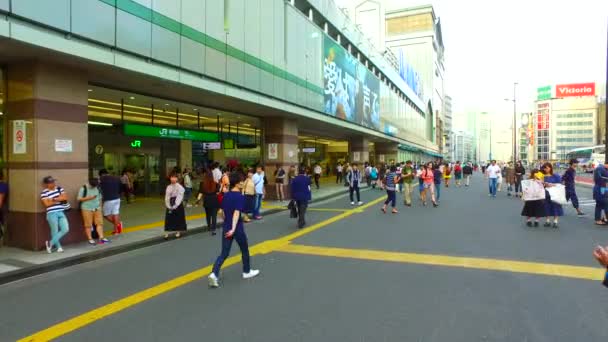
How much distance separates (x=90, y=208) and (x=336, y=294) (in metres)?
5.94

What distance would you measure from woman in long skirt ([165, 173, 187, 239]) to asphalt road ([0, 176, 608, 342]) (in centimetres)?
57

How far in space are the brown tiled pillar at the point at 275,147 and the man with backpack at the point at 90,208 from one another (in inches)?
394

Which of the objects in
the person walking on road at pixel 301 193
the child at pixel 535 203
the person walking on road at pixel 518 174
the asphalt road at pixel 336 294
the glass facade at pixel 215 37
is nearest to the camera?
the asphalt road at pixel 336 294

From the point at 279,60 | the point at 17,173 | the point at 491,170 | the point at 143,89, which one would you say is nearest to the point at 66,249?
the point at 17,173

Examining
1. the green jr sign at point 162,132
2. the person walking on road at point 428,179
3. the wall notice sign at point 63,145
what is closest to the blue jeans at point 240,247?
the wall notice sign at point 63,145

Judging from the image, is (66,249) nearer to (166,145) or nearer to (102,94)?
(102,94)

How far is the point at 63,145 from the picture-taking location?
810 centimetres

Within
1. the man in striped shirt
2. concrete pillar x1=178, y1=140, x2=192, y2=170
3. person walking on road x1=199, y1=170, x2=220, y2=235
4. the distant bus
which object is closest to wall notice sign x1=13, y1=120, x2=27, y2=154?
the man in striped shirt

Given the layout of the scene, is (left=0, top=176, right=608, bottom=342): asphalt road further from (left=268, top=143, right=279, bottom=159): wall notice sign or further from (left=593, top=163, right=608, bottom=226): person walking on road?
(left=268, top=143, right=279, bottom=159): wall notice sign

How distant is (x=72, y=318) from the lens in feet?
14.5

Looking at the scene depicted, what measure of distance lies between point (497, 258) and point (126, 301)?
598 cm

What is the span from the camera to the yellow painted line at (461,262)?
19.2 feet

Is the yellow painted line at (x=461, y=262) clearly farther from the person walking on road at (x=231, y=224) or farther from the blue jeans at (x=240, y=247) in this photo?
the person walking on road at (x=231, y=224)

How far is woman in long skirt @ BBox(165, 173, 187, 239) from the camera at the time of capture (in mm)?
8805
